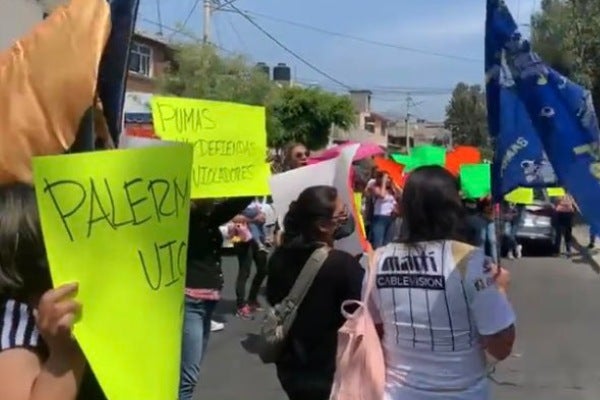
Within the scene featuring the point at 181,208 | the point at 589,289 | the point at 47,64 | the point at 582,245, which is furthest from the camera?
the point at 582,245

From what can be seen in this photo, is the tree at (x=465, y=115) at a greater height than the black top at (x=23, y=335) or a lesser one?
lesser

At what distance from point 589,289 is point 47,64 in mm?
15882

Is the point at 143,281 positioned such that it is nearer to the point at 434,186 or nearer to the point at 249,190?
the point at 434,186

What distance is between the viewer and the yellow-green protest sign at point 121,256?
96.2 inches

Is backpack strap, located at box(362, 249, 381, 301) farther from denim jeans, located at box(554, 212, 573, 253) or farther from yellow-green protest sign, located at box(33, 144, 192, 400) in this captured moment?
denim jeans, located at box(554, 212, 573, 253)

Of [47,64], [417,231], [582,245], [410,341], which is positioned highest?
[47,64]

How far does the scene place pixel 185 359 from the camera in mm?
6316

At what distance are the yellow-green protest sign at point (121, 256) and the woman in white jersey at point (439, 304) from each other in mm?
1736

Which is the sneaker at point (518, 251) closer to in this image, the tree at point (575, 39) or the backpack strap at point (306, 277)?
the tree at point (575, 39)

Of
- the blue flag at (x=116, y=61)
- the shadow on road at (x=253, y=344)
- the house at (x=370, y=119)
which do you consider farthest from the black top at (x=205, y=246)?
the house at (x=370, y=119)

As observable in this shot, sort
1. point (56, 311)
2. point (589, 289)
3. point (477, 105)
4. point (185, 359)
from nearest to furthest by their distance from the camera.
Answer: point (56, 311) < point (185, 359) < point (589, 289) < point (477, 105)

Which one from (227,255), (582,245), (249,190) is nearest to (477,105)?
(582,245)

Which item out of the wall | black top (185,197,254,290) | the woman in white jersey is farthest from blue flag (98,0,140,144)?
the wall

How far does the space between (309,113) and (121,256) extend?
174 feet
